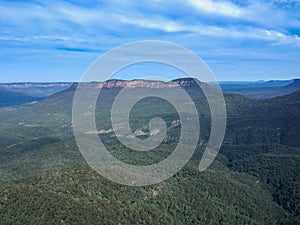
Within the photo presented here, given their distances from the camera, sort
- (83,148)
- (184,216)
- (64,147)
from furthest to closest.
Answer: (64,147) < (83,148) < (184,216)

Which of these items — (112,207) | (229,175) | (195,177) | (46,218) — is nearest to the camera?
(46,218)

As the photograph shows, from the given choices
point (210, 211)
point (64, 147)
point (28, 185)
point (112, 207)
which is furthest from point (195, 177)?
point (64, 147)

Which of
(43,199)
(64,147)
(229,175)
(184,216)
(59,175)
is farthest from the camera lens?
(64,147)

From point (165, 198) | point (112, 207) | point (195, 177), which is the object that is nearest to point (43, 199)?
point (112, 207)

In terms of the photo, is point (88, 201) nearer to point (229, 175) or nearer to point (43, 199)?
point (43, 199)

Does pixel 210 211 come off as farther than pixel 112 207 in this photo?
Yes

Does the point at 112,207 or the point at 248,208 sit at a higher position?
the point at 112,207

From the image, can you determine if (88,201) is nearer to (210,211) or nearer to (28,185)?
(28,185)

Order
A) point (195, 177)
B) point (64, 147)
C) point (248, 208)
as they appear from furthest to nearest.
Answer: point (64, 147) < point (195, 177) < point (248, 208)

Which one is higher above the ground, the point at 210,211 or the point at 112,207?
the point at 112,207
